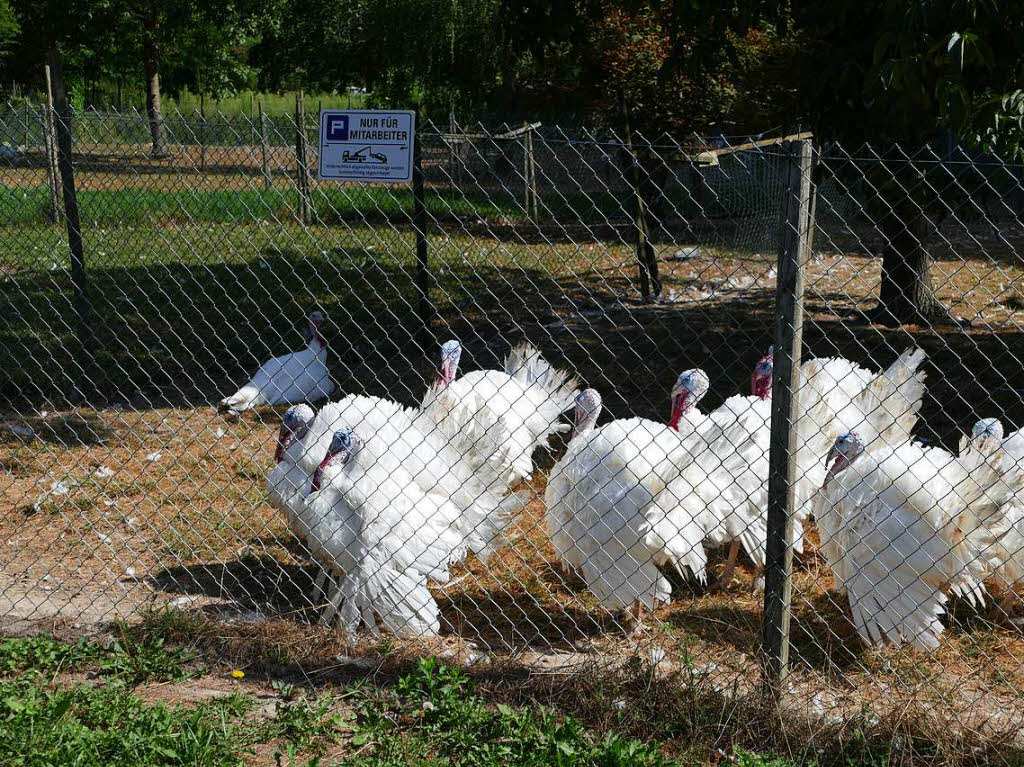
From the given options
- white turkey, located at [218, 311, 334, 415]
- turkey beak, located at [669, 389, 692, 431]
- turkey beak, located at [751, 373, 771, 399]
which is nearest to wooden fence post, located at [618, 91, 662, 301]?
white turkey, located at [218, 311, 334, 415]

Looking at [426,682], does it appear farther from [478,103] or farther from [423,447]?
[478,103]

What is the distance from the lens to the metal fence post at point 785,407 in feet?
9.45

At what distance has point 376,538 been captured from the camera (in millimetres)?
4023

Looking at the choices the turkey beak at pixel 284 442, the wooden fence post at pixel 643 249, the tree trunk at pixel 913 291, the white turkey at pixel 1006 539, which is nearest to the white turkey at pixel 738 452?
the white turkey at pixel 1006 539

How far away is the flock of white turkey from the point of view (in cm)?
391

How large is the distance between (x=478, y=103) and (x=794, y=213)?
1436 centimetres

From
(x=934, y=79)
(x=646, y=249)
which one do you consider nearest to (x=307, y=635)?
(x=934, y=79)

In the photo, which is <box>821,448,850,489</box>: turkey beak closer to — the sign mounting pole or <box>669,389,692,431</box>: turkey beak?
<box>669,389,692,431</box>: turkey beak

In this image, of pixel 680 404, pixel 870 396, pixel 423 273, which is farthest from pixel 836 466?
pixel 423 273

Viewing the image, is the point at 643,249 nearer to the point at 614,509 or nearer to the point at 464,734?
the point at 614,509

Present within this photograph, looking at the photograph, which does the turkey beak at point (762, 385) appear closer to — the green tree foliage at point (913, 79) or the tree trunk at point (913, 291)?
the green tree foliage at point (913, 79)

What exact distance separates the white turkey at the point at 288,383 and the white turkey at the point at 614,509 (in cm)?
317

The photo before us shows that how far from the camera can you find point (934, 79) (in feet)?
15.0

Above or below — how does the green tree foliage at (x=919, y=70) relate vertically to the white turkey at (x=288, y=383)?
above
